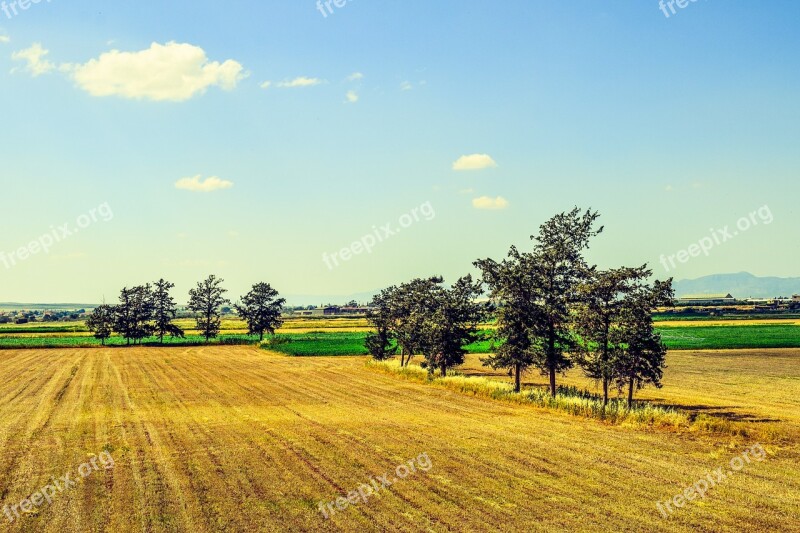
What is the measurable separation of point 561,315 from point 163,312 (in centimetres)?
8438

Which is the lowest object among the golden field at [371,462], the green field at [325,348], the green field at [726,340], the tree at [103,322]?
the golden field at [371,462]

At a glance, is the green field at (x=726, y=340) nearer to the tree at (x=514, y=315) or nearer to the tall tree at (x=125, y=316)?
the tree at (x=514, y=315)

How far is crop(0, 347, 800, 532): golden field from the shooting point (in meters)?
13.0

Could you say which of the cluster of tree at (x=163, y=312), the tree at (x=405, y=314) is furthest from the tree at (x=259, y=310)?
the tree at (x=405, y=314)

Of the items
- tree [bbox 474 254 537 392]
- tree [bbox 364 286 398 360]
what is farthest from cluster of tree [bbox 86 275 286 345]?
tree [bbox 474 254 537 392]

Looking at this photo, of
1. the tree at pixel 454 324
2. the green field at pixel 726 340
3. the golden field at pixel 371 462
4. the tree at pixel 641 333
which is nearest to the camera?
the golden field at pixel 371 462

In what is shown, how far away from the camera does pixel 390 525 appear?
1256cm

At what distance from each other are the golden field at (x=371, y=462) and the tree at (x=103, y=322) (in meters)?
63.9

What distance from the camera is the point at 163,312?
98.7m

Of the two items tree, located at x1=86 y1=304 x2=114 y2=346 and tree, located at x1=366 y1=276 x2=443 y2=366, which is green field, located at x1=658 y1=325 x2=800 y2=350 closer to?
tree, located at x1=366 y1=276 x2=443 y2=366

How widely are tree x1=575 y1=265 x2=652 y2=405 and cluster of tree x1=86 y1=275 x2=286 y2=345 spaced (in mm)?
77552

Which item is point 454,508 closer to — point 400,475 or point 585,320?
point 400,475

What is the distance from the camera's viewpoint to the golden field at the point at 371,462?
42.7ft

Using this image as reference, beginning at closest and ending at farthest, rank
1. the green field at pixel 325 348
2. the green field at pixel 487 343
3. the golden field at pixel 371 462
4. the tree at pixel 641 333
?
the golden field at pixel 371 462 → the tree at pixel 641 333 → the green field at pixel 325 348 → the green field at pixel 487 343
